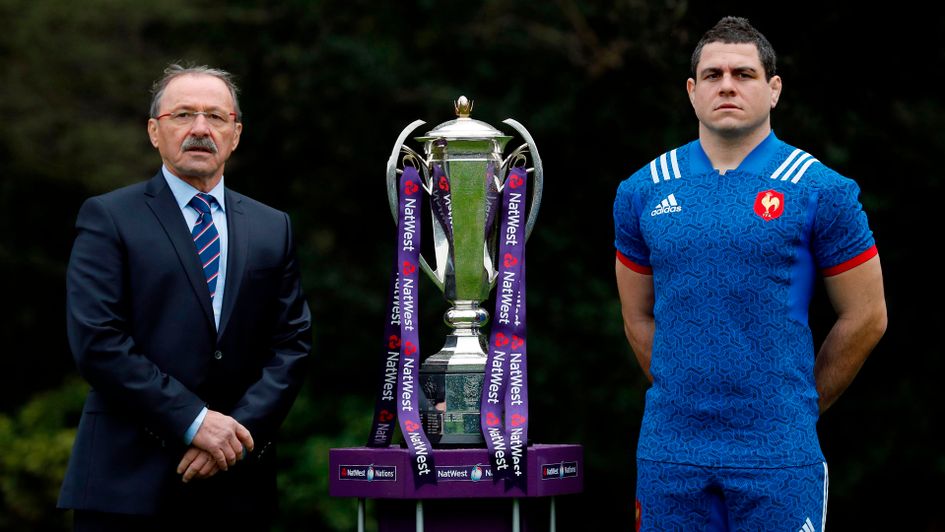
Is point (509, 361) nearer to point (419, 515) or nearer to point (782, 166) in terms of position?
point (419, 515)

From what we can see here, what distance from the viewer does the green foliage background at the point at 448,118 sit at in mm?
5996

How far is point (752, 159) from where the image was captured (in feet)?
10.3

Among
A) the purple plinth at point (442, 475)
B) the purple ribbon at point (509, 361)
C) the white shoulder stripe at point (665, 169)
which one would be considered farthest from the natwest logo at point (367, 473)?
the white shoulder stripe at point (665, 169)

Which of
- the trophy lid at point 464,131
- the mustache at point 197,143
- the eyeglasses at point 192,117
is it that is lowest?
the mustache at point 197,143

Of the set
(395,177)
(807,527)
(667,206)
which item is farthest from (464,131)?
(807,527)

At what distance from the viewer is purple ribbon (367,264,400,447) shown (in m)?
3.73

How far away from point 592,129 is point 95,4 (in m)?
4.22

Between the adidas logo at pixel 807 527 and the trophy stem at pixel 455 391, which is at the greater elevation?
the trophy stem at pixel 455 391

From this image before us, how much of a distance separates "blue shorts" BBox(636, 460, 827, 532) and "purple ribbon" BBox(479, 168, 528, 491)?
0.51 metres

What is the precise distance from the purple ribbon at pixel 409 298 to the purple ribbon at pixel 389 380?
0.03m

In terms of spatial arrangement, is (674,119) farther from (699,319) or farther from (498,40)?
(699,319)

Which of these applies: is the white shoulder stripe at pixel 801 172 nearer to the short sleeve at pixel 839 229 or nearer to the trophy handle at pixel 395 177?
the short sleeve at pixel 839 229

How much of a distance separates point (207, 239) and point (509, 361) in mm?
835

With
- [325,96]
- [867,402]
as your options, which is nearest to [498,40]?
[325,96]
